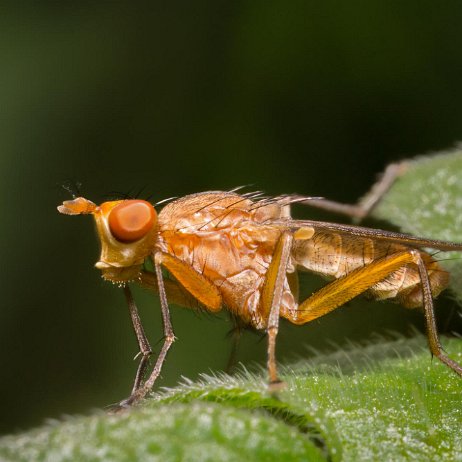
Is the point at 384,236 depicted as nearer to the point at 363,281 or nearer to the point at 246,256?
the point at 363,281

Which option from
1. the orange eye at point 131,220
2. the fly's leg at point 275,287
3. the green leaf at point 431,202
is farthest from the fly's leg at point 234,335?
the green leaf at point 431,202

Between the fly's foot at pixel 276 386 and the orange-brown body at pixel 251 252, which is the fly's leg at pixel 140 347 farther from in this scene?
the fly's foot at pixel 276 386

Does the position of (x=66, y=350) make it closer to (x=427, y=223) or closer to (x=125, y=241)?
(x=125, y=241)

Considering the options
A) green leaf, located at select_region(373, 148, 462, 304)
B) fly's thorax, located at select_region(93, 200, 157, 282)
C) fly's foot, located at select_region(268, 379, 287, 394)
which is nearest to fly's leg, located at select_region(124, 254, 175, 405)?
fly's thorax, located at select_region(93, 200, 157, 282)

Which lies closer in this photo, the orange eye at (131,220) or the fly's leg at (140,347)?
the fly's leg at (140,347)

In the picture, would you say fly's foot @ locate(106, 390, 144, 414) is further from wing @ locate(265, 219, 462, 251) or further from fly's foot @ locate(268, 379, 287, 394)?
wing @ locate(265, 219, 462, 251)

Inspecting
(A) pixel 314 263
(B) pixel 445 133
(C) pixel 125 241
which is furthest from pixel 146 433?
(B) pixel 445 133
